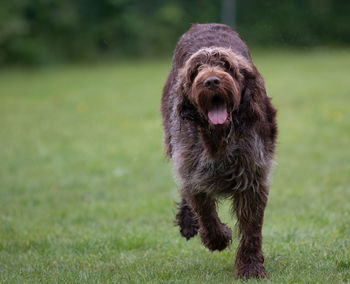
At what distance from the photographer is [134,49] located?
3238 cm

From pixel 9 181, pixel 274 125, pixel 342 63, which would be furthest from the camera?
pixel 342 63

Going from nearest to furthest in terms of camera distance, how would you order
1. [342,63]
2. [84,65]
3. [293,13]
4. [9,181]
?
[9,181] < [342,63] < [84,65] < [293,13]

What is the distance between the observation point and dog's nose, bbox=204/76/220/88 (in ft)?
14.6

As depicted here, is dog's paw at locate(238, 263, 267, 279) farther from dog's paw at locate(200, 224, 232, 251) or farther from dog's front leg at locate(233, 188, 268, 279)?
dog's paw at locate(200, 224, 232, 251)

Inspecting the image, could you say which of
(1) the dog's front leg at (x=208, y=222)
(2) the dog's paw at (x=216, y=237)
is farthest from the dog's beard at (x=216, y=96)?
(2) the dog's paw at (x=216, y=237)

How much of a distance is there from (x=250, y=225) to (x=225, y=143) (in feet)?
2.66

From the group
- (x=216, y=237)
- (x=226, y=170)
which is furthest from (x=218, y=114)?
(x=216, y=237)

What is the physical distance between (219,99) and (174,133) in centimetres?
103

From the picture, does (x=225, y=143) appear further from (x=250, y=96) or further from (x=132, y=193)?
(x=132, y=193)

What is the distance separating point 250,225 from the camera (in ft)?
16.9

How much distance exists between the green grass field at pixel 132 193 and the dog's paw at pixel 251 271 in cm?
10

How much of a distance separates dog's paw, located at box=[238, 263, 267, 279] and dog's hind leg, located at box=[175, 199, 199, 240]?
1.16m

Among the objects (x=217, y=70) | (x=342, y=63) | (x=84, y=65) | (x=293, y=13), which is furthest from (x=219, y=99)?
(x=293, y=13)

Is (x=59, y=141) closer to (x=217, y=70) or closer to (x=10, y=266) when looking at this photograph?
(x=10, y=266)
